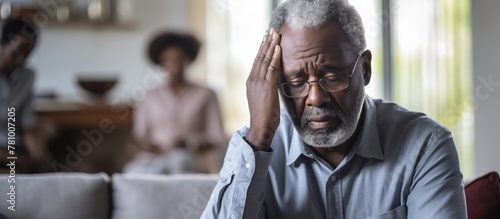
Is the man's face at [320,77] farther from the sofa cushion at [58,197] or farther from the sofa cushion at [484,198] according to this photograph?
the sofa cushion at [58,197]

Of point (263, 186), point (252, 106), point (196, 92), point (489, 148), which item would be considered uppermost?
point (252, 106)

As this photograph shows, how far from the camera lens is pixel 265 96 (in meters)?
1.41

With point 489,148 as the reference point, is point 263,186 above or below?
above

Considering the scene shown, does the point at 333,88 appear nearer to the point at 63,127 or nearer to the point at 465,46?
the point at 465,46

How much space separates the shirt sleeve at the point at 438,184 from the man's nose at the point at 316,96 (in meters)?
0.22

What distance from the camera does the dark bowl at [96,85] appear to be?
4660 mm

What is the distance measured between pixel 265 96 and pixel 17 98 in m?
1.87

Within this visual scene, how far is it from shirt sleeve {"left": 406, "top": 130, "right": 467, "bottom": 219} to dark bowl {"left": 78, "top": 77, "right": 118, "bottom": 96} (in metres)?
3.51

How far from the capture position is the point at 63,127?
461cm

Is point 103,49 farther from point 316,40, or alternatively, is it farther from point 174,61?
point 316,40

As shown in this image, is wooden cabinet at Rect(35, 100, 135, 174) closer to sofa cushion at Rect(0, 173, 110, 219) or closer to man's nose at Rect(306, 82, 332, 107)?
sofa cushion at Rect(0, 173, 110, 219)

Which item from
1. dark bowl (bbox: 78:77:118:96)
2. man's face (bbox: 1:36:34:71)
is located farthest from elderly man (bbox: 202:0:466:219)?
dark bowl (bbox: 78:77:118:96)

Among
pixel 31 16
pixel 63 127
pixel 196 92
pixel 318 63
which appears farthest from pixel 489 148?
pixel 31 16

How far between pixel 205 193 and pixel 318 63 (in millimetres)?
544
